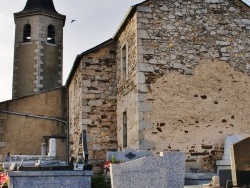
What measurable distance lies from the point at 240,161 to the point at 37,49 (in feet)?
63.2

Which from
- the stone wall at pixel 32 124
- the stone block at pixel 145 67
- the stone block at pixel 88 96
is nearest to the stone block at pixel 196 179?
the stone block at pixel 145 67

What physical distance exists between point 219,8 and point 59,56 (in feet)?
44.0

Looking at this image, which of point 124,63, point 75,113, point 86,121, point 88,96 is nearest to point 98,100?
point 88,96

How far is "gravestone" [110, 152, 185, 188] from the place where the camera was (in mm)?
6004

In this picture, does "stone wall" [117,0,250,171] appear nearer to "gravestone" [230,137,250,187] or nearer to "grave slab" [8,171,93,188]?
"grave slab" [8,171,93,188]

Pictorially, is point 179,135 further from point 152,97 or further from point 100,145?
point 100,145

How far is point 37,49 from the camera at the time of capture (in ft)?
77.4

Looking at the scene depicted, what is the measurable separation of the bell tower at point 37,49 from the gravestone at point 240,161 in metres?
18.3

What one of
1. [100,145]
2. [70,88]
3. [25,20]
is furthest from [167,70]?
[25,20]

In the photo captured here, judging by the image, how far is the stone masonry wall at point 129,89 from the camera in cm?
1185

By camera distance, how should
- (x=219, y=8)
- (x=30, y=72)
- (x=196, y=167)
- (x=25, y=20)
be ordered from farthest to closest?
(x=25, y=20)
(x=30, y=72)
(x=219, y=8)
(x=196, y=167)

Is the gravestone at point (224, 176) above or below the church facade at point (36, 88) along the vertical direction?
below

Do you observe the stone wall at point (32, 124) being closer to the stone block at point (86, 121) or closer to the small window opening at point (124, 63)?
the stone block at point (86, 121)

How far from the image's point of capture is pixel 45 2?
84.6 ft
